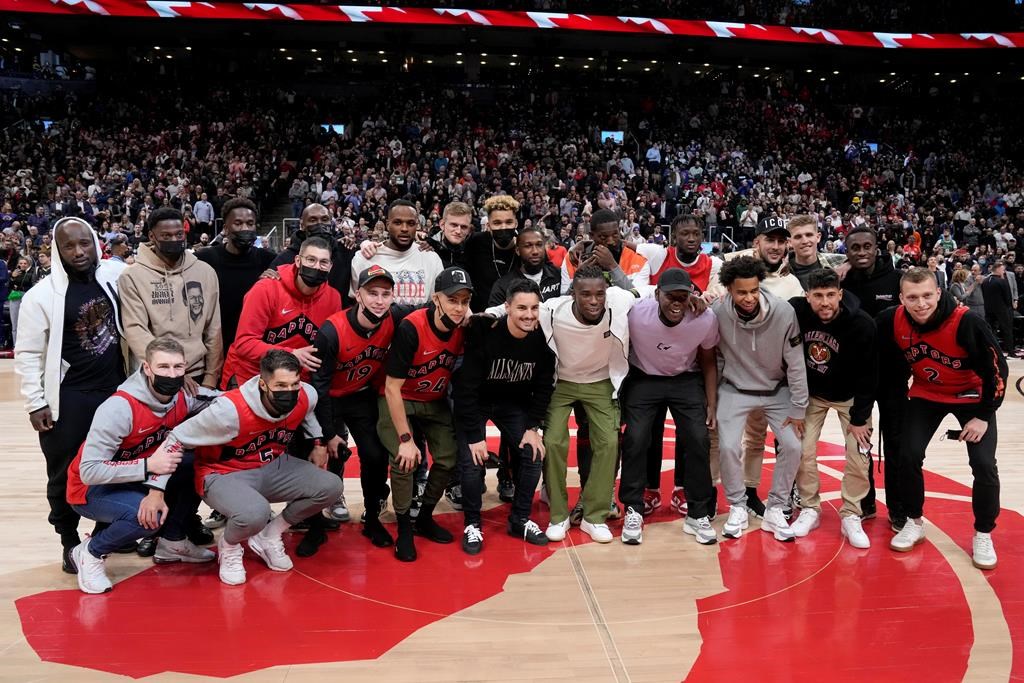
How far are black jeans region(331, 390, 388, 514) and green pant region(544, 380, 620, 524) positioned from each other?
0.88m

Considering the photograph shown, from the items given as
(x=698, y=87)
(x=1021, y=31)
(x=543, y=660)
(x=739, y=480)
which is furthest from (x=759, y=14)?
(x=543, y=660)

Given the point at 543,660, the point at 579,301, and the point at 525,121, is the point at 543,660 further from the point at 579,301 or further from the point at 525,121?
the point at 525,121

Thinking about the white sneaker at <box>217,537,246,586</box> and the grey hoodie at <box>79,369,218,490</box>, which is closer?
the grey hoodie at <box>79,369,218,490</box>

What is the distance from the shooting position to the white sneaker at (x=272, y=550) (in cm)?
380

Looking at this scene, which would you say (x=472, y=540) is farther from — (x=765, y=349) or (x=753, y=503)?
(x=765, y=349)

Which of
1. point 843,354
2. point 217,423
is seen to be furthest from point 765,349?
point 217,423

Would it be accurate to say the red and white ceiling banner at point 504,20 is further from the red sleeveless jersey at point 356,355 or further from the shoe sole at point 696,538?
the shoe sole at point 696,538

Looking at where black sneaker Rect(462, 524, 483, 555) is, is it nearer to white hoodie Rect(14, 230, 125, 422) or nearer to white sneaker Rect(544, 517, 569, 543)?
white sneaker Rect(544, 517, 569, 543)

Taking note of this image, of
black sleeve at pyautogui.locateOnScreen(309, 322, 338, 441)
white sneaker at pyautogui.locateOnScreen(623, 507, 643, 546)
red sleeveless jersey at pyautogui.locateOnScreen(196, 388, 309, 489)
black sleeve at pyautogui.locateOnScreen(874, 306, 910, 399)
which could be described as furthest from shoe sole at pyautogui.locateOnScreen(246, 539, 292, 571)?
black sleeve at pyautogui.locateOnScreen(874, 306, 910, 399)

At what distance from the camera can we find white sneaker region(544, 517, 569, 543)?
413cm

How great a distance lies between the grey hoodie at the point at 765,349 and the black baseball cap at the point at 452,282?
1391mm

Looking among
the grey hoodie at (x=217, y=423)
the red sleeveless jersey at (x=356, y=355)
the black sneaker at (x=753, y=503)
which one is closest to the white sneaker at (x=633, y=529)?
the black sneaker at (x=753, y=503)

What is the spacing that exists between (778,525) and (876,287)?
1.43 m

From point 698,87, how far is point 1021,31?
9.64 metres
